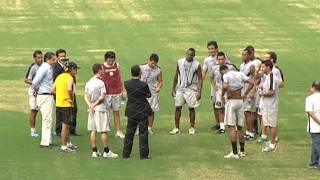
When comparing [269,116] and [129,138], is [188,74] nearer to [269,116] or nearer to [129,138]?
[269,116]

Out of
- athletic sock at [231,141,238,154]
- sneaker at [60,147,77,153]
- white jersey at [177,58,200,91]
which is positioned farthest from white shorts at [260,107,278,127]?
sneaker at [60,147,77,153]

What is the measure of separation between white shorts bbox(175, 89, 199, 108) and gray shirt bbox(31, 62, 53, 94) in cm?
326

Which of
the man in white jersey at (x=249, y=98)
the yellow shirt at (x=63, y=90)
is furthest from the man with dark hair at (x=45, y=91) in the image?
the man in white jersey at (x=249, y=98)

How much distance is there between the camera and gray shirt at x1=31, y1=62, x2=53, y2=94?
18125mm

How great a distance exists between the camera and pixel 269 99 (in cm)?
1802

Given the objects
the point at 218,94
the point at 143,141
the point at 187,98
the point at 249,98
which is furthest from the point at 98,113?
the point at 249,98

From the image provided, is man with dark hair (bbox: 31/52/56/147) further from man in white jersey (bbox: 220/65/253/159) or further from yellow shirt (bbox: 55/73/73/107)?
man in white jersey (bbox: 220/65/253/159)

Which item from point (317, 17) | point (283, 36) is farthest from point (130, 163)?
point (317, 17)

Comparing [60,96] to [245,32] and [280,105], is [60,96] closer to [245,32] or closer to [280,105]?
[280,105]

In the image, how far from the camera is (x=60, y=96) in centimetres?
1764

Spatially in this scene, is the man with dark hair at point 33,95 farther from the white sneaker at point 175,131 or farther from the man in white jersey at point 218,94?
the man in white jersey at point 218,94

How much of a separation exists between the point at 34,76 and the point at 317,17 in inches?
873

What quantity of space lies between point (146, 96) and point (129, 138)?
3.05ft

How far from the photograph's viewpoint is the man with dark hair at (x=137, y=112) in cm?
1694
